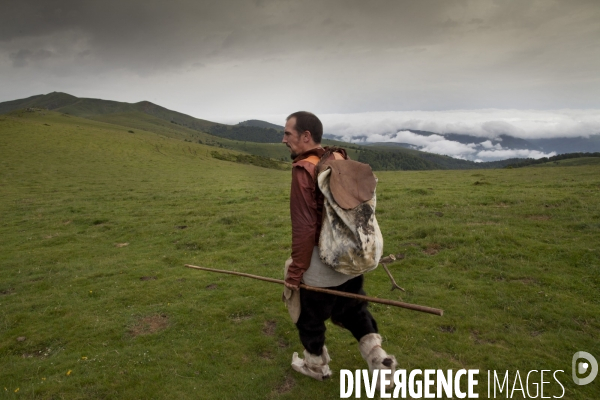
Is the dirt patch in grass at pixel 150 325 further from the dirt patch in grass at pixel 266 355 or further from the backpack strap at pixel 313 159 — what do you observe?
the backpack strap at pixel 313 159

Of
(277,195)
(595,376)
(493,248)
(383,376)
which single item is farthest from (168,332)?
(277,195)

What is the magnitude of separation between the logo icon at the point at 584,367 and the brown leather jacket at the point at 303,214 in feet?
14.1

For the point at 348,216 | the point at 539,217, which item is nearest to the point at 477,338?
the point at 348,216

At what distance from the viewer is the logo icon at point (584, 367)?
4687 mm

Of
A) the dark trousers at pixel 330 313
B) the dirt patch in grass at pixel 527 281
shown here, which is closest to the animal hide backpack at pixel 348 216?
the dark trousers at pixel 330 313

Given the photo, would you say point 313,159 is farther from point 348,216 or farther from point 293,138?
point 348,216

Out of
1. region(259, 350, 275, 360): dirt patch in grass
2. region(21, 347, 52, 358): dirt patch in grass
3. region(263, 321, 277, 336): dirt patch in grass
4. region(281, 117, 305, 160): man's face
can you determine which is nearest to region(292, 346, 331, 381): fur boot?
region(259, 350, 275, 360): dirt patch in grass

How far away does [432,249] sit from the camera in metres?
9.97

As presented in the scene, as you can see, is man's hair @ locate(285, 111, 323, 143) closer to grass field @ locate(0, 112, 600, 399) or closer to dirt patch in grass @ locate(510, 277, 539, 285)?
grass field @ locate(0, 112, 600, 399)

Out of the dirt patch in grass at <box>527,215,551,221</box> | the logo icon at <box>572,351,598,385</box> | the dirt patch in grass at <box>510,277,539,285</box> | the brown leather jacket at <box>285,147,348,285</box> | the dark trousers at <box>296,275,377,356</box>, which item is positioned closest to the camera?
the brown leather jacket at <box>285,147,348,285</box>

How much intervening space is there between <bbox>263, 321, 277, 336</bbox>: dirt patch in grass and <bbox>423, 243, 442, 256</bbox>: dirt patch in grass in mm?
5269

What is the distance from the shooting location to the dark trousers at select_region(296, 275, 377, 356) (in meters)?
4.23

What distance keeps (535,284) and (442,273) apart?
1921 mm

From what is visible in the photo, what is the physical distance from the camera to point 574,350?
533cm
